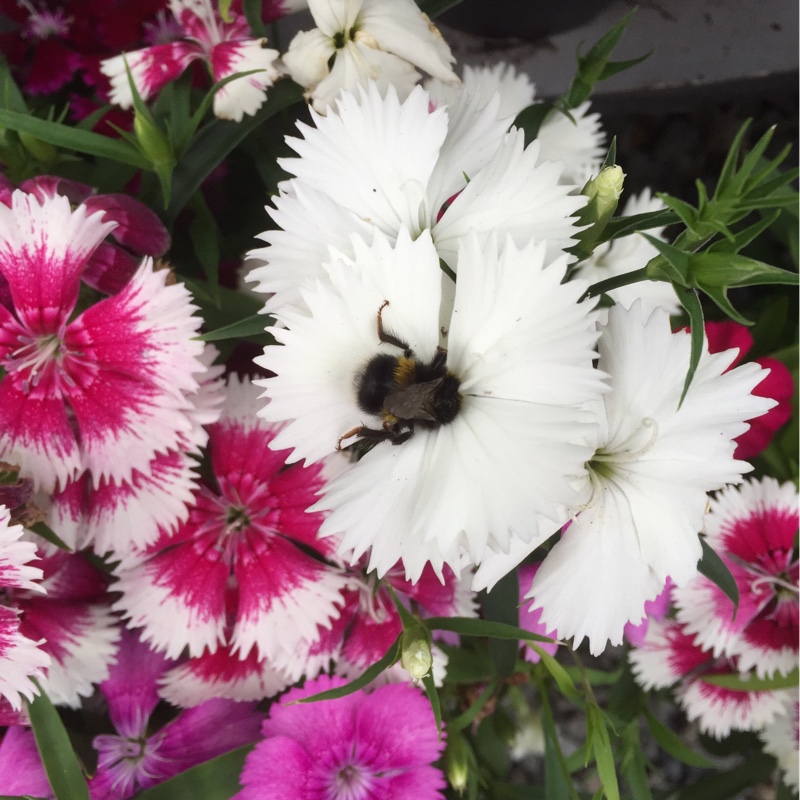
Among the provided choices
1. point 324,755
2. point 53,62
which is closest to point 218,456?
point 324,755

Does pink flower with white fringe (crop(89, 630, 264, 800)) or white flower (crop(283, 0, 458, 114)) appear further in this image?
→ pink flower with white fringe (crop(89, 630, 264, 800))

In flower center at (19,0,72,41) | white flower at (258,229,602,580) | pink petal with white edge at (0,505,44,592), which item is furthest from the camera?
flower center at (19,0,72,41)

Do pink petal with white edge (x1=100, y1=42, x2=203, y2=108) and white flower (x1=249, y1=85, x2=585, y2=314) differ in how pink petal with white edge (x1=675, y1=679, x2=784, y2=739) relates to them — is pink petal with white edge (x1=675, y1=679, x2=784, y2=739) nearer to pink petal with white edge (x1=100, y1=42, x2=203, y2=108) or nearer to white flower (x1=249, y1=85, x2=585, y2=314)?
white flower (x1=249, y1=85, x2=585, y2=314)

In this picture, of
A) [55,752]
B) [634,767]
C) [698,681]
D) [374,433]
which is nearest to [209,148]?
[374,433]

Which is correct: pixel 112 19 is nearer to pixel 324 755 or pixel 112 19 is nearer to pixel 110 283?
pixel 110 283

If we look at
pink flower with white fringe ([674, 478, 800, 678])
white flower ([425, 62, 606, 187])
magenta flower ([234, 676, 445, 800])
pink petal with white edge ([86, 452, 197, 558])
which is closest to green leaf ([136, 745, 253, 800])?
magenta flower ([234, 676, 445, 800])

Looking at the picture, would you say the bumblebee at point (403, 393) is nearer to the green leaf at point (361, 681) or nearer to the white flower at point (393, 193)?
the white flower at point (393, 193)
